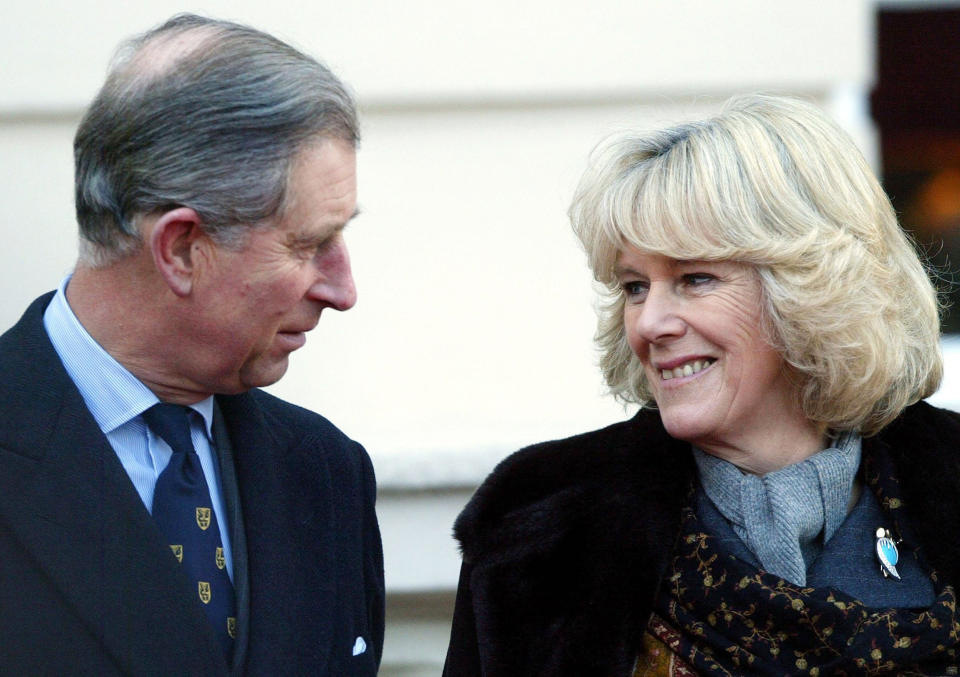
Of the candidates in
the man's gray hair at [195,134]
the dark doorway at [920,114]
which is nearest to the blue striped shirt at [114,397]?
the man's gray hair at [195,134]

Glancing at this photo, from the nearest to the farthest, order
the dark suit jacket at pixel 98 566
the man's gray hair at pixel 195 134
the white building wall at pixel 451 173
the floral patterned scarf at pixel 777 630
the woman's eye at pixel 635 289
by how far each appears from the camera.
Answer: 1. the dark suit jacket at pixel 98 566
2. the man's gray hair at pixel 195 134
3. the floral patterned scarf at pixel 777 630
4. the woman's eye at pixel 635 289
5. the white building wall at pixel 451 173

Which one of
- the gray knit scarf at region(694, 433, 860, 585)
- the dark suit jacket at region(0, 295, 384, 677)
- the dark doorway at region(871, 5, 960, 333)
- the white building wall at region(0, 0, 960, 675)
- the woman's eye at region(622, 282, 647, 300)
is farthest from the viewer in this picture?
the dark doorway at region(871, 5, 960, 333)

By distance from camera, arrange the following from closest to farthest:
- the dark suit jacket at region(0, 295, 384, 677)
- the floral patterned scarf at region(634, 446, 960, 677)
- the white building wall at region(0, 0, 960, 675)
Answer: the dark suit jacket at region(0, 295, 384, 677) → the floral patterned scarf at region(634, 446, 960, 677) → the white building wall at region(0, 0, 960, 675)

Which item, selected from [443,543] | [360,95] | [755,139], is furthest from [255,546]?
[360,95]

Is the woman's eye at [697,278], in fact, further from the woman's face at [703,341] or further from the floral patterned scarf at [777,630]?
the floral patterned scarf at [777,630]

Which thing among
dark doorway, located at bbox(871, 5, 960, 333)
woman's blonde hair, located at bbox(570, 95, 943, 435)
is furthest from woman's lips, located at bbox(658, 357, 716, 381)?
dark doorway, located at bbox(871, 5, 960, 333)

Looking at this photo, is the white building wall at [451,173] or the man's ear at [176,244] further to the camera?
the white building wall at [451,173]

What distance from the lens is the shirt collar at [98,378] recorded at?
7.29ft

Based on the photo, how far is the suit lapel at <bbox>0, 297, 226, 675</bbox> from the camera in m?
2.07

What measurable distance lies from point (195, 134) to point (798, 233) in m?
1.10

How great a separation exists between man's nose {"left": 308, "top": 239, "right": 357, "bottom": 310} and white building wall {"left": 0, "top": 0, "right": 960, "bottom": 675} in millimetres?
1312

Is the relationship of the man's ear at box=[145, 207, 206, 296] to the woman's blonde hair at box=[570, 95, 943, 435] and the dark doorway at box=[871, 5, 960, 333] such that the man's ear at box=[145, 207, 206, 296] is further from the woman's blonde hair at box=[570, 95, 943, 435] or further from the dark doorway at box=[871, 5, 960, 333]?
the dark doorway at box=[871, 5, 960, 333]

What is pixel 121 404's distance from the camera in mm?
2230

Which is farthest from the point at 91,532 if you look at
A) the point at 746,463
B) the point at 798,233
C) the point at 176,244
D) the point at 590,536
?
the point at 798,233
